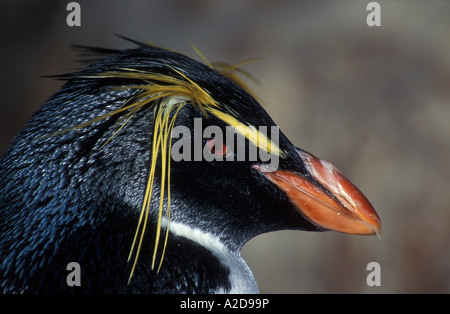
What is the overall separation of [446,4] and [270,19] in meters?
0.55

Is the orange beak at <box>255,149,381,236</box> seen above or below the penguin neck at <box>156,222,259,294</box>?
above

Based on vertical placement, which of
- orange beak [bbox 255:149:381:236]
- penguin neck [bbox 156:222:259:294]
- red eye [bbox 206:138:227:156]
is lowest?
penguin neck [bbox 156:222:259:294]

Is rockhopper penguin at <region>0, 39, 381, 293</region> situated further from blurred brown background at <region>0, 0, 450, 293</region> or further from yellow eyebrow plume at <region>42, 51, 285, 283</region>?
blurred brown background at <region>0, 0, 450, 293</region>

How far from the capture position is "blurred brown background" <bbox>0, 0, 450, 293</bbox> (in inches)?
64.2

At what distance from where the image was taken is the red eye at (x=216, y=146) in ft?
2.36

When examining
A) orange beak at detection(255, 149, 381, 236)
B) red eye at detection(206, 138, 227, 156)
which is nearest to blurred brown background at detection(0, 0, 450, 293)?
orange beak at detection(255, 149, 381, 236)

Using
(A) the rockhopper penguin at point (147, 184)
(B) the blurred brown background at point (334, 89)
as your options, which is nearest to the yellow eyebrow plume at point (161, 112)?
(A) the rockhopper penguin at point (147, 184)

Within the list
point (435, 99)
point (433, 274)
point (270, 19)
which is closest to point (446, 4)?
point (435, 99)

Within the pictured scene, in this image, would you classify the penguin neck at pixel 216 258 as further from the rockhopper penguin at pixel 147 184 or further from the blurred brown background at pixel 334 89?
the blurred brown background at pixel 334 89

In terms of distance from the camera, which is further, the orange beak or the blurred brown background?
the blurred brown background

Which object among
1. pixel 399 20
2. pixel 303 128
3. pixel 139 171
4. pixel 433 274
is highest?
pixel 399 20

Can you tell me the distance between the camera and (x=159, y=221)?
664 mm

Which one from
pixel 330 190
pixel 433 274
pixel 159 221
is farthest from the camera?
pixel 433 274
